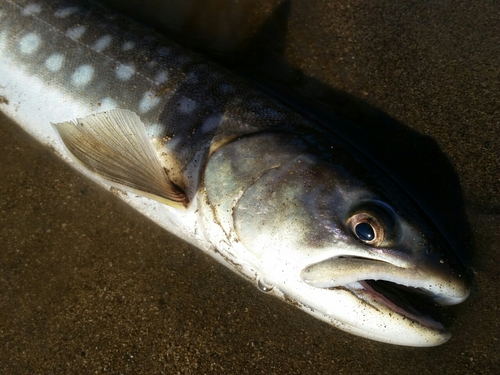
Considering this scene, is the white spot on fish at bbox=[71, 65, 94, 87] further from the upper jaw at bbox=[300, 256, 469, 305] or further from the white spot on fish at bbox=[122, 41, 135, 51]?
the upper jaw at bbox=[300, 256, 469, 305]

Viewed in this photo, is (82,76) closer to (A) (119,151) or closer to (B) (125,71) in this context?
(B) (125,71)

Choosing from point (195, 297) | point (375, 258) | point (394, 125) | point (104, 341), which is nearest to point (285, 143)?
point (375, 258)

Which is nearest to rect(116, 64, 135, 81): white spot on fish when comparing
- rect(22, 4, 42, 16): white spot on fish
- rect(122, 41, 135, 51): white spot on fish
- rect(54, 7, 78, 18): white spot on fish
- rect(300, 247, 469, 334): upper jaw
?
rect(122, 41, 135, 51): white spot on fish

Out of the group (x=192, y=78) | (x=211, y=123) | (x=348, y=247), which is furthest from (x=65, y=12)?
(x=348, y=247)

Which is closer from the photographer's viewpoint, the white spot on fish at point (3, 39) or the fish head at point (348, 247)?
the fish head at point (348, 247)

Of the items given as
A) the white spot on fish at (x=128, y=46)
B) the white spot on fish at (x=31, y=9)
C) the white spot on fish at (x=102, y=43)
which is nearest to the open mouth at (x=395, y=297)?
the white spot on fish at (x=128, y=46)

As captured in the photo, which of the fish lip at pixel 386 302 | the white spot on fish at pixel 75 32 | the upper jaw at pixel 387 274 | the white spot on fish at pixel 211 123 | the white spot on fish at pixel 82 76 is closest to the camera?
the upper jaw at pixel 387 274

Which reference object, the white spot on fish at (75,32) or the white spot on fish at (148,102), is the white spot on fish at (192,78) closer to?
the white spot on fish at (148,102)

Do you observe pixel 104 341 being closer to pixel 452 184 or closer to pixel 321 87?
pixel 321 87
